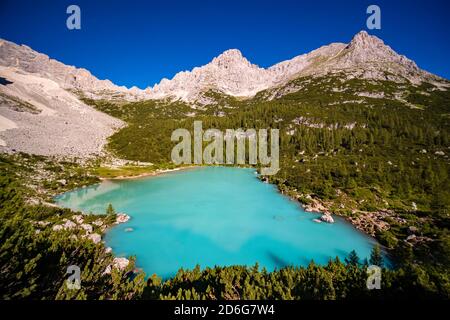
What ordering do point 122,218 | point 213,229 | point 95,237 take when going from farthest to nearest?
point 122,218, point 213,229, point 95,237

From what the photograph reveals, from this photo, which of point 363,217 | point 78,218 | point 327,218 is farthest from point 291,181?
point 78,218

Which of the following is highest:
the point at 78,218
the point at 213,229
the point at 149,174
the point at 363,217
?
the point at 149,174

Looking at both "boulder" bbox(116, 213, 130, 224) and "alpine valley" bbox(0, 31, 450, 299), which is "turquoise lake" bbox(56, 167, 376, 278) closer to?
"boulder" bbox(116, 213, 130, 224)

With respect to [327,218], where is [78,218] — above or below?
above

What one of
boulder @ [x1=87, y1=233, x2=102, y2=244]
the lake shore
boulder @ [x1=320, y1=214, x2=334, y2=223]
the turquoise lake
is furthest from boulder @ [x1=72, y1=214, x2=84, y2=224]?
boulder @ [x1=320, y1=214, x2=334, y2=223]

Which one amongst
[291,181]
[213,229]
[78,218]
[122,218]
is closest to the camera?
[78,218]

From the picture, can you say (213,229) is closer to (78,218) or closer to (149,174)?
(78,218)

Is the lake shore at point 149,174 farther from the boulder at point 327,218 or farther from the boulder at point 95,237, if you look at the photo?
the boulder at point 327,218

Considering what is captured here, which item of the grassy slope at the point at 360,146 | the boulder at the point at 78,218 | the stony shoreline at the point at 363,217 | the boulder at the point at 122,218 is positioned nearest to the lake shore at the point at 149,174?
the grassy slope at the point at 360,146
